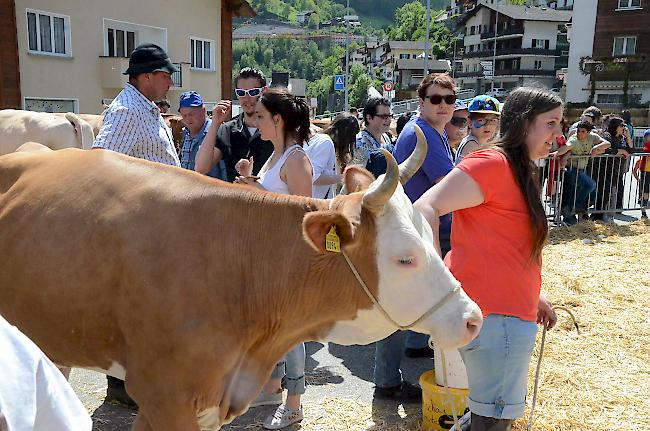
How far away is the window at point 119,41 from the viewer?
82.3 ft

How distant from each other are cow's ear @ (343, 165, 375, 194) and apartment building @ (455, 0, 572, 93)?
80.9 m

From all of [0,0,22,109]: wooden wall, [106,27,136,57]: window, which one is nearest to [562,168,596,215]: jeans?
[0,0,22,109]: wooden wall

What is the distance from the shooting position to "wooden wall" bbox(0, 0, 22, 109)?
1991 centimetres

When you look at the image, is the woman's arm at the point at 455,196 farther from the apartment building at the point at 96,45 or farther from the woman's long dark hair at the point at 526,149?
the apartment building at the point at 96,45

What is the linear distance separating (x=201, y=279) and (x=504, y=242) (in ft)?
4.49

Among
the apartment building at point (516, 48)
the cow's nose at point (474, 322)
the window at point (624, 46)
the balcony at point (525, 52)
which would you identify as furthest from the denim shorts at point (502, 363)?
the balcony at point (525, 52)

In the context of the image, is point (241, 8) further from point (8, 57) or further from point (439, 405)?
point (439, 405)

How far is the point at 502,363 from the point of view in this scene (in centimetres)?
274

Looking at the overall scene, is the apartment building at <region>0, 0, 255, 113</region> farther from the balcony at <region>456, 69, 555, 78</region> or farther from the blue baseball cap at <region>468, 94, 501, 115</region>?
the balcony at <region>456, 69, 555, 78</region>

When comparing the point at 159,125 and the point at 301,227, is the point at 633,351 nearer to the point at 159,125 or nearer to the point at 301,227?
the point at 301,227

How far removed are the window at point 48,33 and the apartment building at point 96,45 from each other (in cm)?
3

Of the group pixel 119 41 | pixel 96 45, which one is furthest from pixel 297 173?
pixel 119 41

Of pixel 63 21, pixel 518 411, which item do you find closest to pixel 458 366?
pixel 518 411

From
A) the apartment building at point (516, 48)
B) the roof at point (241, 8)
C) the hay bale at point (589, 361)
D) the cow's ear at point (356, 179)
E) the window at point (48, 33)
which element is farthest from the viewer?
the apartment building at point (516, 48)
